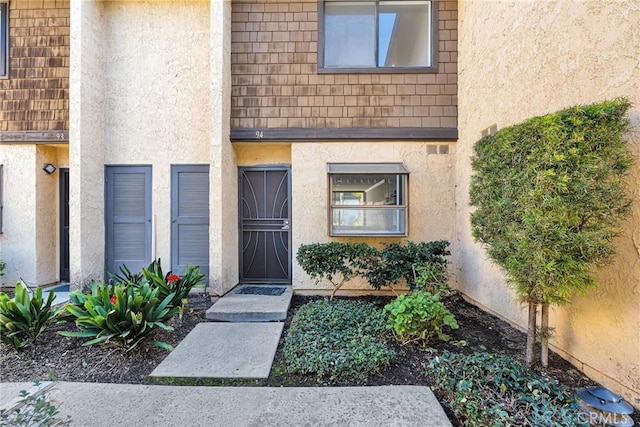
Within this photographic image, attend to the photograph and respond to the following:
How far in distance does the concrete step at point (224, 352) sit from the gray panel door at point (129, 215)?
2366 millimetres

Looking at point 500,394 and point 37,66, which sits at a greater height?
point 37,66

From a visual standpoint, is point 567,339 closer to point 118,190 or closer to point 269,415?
point 269,415

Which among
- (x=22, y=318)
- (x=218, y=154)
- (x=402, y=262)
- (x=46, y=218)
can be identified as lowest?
(x=22, y=318)

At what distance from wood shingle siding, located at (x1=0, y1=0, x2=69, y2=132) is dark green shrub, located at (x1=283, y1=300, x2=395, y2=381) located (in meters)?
5.56

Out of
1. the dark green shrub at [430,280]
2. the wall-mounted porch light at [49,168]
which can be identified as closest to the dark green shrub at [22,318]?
the wall-mounted porch light at [49,168]

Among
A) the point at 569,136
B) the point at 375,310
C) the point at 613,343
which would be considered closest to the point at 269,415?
the point at 375,310

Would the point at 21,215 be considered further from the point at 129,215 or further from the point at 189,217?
the point at 189,217

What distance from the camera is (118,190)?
16.7 feet

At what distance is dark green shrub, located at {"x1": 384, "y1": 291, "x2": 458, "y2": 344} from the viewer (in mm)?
2920

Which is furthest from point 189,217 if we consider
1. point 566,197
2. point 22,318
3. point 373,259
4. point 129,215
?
point 566,197

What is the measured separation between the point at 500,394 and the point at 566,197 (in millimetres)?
1549

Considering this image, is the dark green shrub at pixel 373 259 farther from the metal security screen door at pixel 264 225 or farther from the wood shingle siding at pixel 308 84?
the wood shingle siding at pixel 308 84

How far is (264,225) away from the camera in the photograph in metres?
5.20

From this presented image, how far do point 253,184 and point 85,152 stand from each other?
8.99 feet
